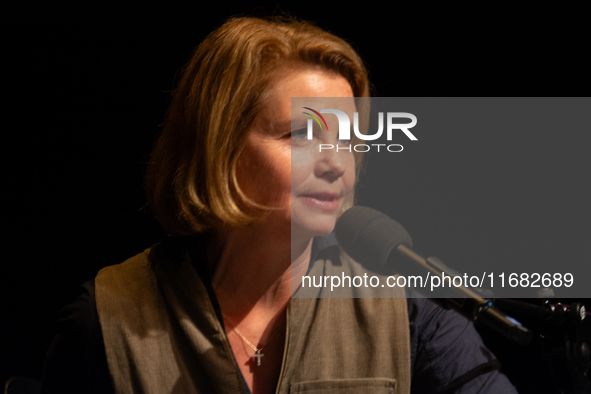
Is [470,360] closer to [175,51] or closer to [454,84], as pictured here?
[454,84]

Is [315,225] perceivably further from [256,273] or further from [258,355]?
[258,355]

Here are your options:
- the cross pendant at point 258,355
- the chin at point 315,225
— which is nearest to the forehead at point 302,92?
the chin at point 315,225

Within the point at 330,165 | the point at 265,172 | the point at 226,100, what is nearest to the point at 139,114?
the point at 226,100

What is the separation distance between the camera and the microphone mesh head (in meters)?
1.00

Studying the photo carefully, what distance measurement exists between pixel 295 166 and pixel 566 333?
0.68 metres

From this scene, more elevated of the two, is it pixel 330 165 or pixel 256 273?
pixel 330 165

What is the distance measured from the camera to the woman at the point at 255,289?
1.28 meters

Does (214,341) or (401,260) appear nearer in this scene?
(401,260)

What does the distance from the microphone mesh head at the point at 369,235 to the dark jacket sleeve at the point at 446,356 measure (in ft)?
1.12

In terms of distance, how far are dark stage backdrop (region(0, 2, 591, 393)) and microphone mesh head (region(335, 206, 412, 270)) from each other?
548 mm

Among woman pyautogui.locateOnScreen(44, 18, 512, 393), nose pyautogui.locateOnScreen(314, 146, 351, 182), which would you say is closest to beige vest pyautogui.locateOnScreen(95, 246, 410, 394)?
woman pyautogui.locateOnScreen(44, 18, 512, 393)

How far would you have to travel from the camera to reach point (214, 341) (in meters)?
1.30

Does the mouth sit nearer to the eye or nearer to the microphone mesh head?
the microphone mesh head

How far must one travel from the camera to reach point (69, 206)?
175 cm
